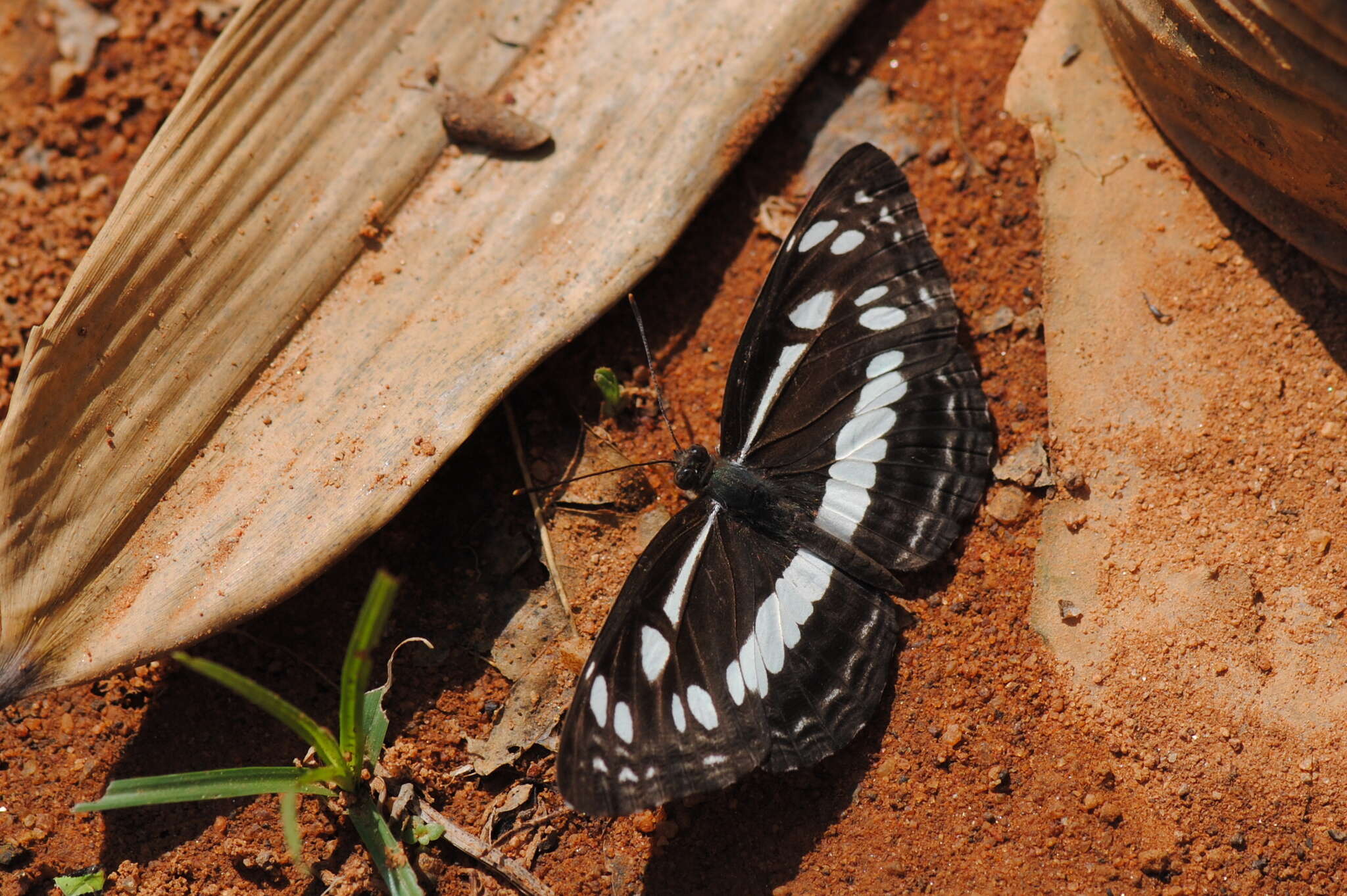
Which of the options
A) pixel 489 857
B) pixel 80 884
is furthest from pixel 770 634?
pixel 80 884

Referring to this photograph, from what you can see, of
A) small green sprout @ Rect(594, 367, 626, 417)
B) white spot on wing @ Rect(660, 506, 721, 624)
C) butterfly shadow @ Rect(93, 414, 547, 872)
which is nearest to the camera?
white spot on wing @ Rect(660, 506, 721, 624)

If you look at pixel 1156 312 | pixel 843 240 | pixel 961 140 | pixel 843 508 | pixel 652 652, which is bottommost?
pixel 652 652

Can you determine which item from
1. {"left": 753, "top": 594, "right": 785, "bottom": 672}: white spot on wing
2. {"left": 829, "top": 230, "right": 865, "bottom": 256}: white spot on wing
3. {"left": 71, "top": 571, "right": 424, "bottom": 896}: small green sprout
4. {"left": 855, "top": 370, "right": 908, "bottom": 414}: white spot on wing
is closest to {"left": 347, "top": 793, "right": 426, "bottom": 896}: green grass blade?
{"left": 71, "top": 571, "right": 424, "bottom": 896}: small green sprout

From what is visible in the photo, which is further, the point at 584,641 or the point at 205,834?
the point at 584,641

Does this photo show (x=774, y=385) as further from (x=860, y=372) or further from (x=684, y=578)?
(x=684, y=578)

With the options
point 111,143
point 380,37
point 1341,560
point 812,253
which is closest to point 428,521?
point 812,253

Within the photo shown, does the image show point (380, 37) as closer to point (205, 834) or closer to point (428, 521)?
point (428, 521)

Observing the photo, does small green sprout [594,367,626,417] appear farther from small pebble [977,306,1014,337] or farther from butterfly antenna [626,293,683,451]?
small pebble [977,306,1014,337]
